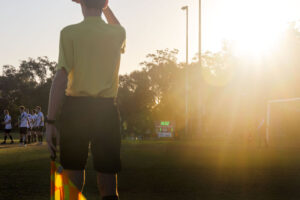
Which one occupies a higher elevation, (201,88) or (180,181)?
(201,88)

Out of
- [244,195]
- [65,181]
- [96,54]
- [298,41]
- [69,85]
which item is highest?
[298,41]

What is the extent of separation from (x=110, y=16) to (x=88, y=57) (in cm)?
49

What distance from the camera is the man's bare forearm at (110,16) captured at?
10.8 feet

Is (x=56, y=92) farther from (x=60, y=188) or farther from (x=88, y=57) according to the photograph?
(x=60, y=188)

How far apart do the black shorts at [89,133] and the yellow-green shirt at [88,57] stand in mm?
73

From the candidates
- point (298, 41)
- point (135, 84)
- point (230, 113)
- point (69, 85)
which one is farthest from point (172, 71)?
point (69, 85)

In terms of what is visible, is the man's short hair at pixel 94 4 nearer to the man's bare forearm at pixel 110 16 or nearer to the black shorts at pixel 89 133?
the man's bare forearm at pixel 110 16

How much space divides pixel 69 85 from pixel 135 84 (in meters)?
78.2

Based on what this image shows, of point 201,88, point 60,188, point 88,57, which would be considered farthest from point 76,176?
point 201,88

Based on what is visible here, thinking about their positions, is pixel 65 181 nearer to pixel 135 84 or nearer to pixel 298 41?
pixel 298 41

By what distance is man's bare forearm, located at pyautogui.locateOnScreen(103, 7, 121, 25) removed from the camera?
10.8 ft

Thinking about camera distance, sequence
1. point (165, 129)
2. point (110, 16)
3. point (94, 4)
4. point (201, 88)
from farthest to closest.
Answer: point (201, 88), point (165, 129), point (110, 16), point (94, 4)

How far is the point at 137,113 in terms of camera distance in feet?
221

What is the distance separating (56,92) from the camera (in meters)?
2.92
